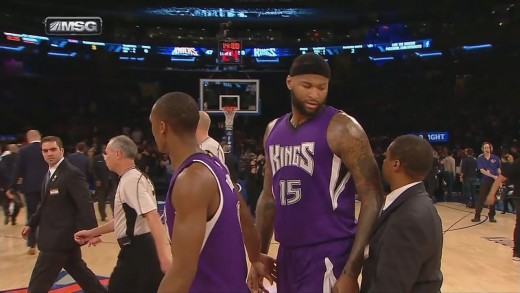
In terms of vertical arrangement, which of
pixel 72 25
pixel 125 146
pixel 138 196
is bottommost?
pixel 138 196

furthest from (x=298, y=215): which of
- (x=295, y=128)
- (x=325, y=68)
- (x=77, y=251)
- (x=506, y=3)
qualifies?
(x=506, y=3)

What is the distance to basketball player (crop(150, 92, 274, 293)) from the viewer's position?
192 centimetres

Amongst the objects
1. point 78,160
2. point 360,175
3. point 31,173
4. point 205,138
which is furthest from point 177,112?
point 78,160

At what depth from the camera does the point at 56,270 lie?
438cm

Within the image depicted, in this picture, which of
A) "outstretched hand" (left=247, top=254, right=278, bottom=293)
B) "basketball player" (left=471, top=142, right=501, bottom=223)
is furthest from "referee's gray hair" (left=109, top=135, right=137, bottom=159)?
"basketball player" (left=471, top=142, right=501, bottom=223)

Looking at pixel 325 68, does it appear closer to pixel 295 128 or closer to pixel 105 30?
pixel 295 128

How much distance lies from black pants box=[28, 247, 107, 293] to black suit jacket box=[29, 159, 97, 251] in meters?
0.07

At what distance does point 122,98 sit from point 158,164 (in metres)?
9.27

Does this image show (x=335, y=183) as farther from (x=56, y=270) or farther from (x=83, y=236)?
(x=56, y=270)

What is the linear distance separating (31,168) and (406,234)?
7.16 m

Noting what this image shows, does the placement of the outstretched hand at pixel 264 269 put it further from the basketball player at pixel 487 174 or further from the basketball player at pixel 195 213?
the basketball player at pixel 487 174

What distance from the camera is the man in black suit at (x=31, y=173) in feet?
25.9

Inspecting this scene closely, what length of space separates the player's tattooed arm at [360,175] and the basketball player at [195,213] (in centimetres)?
51

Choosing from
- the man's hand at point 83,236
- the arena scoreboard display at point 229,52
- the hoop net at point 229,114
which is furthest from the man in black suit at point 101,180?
the man's hand at point 83,236
